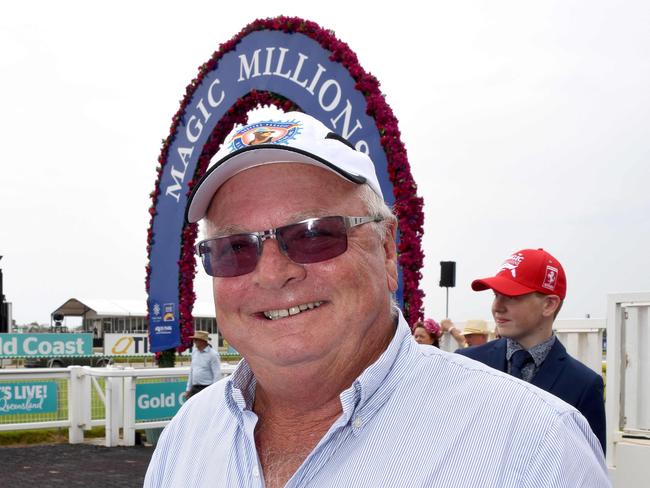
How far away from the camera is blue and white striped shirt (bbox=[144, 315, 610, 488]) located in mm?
1289

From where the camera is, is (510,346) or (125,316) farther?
(125,316)

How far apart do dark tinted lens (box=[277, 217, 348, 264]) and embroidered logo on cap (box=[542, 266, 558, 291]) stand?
87.6 inches

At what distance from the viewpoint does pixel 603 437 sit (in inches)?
126

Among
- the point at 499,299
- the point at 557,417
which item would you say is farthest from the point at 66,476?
the point at 557,417

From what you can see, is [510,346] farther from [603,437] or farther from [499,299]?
[603,437]

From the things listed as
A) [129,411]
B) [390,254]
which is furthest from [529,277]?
[129,411]

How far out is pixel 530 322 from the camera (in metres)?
3.46

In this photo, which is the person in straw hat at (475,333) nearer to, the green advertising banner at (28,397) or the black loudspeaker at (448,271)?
the black loudspeaker at (448,271)

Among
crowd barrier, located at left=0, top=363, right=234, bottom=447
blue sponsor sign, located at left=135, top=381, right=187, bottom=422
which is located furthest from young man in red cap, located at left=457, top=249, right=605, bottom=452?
crowd barrier, located at left=0, top=363, right=234, bottom=447

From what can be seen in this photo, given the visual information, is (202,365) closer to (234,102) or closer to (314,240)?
(234,102)

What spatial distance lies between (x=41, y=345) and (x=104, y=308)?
19.7 metres

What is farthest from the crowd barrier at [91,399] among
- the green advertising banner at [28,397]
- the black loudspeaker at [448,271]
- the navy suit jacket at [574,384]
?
the navy suit jacket at [574,384]

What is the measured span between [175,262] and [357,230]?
819cm

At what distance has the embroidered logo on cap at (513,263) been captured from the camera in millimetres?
3590
